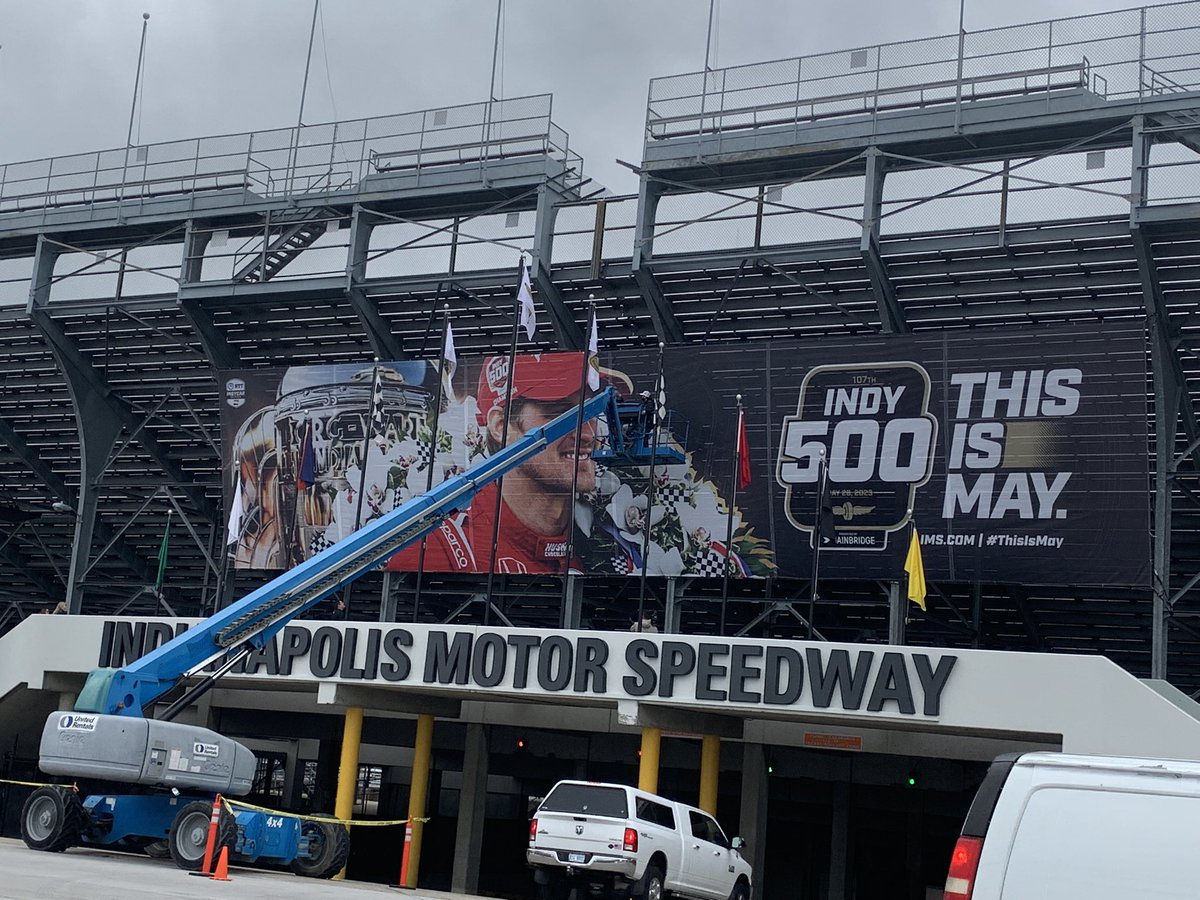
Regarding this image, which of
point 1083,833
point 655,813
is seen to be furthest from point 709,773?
point 1083,833

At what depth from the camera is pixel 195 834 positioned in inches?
816

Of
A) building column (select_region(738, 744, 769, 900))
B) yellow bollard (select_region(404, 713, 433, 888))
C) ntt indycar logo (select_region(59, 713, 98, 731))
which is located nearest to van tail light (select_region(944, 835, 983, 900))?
ntt indycar logo (select_region(59, 713, 98, 731))

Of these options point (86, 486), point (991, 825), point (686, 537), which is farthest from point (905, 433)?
point (991, 825)

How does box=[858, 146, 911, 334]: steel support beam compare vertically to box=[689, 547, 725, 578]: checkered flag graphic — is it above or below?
above

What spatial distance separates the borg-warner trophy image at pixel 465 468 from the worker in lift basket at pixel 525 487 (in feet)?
0.11

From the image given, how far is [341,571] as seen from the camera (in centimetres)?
2603

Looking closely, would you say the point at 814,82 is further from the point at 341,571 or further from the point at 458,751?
the point at 458,751

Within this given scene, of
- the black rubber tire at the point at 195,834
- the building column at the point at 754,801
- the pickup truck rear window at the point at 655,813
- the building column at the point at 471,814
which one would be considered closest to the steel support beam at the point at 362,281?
the building column at the point at 471,814

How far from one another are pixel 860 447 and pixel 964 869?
87.8 feet

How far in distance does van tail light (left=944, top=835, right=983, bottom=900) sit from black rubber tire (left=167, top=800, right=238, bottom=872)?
1540cm

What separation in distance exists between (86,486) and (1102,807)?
39142mm

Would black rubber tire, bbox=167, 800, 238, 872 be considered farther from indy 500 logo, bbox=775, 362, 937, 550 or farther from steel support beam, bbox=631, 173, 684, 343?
steel support beam, bbox=631, 173, 684, 343

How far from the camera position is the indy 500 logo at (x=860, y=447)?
32.5 metres

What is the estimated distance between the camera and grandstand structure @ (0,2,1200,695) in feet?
99.6
